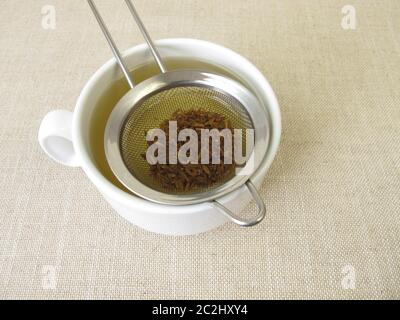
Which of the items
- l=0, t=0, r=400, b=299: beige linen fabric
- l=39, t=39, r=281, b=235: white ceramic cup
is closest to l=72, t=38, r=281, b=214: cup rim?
l=39, t=39, r=281, b=235: white ceramic cup

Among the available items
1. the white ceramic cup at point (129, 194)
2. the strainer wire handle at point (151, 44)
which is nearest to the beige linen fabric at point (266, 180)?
the white ceramic cup at point (129, 194)

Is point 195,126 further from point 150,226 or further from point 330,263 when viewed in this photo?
point 330,263

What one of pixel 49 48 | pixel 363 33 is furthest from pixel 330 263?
pixel 49 48

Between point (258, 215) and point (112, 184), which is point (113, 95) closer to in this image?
point (112, 184)

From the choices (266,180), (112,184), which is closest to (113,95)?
(112,184)

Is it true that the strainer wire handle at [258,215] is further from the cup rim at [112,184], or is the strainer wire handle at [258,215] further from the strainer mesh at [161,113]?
the strainer mesh at [161,113]

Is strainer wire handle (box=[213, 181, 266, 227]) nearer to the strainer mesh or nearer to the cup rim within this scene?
the cup rim
